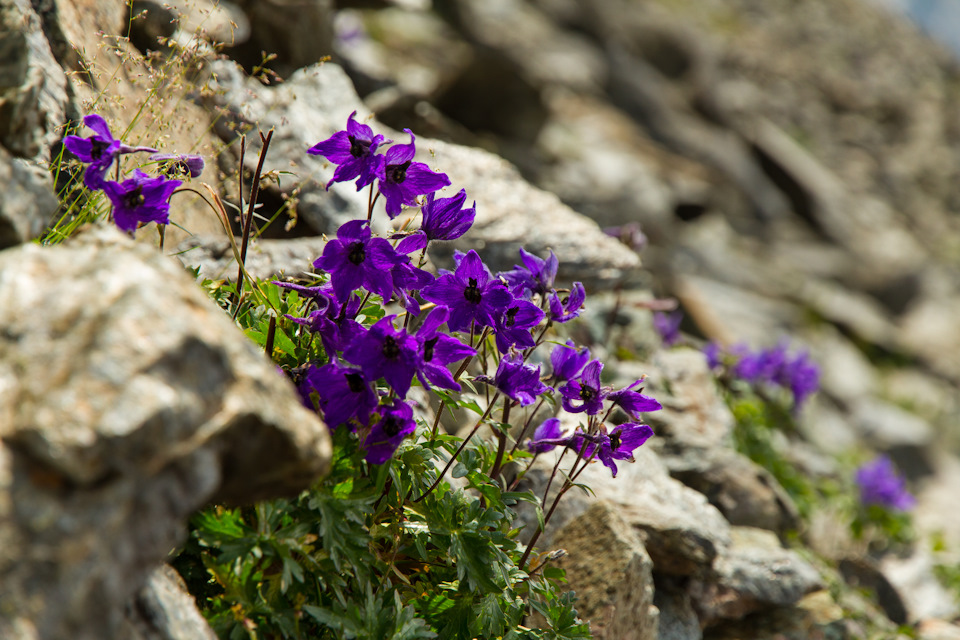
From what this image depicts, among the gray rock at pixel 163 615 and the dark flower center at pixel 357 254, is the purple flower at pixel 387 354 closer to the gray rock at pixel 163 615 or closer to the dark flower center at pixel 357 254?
the dark flower center at pixel 357 254

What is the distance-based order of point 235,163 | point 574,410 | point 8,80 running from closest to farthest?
point 8,80 → point 574,410 → point 235,163

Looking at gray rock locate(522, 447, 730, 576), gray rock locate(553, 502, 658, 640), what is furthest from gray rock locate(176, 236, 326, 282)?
gray rock locate(553, 502, 658, 640)

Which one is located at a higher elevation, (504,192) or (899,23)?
(899,23)

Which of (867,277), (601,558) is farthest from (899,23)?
(601,558)

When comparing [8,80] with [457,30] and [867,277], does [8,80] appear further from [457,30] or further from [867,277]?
[867,277]

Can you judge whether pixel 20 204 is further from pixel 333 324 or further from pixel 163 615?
pixel 163 615

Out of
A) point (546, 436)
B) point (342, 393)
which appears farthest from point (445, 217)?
point (546, 436)
